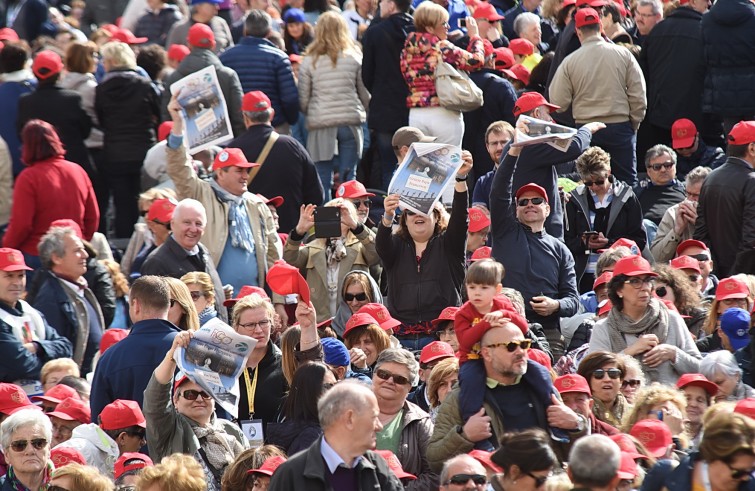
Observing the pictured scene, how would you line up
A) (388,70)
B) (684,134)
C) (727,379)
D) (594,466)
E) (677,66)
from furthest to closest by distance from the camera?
(677,66) → (684,134) → (388,70) → (727,379) → (594,466)

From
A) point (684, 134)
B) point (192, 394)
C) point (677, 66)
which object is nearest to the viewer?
point (192, 394)

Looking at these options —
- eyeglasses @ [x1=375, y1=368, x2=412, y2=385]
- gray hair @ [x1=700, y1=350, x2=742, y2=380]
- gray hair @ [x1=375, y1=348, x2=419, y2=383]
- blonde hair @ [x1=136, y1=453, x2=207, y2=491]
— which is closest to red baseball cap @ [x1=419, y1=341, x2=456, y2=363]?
gray hair @ [x1=375, y1=348, x2=419, y2=383]

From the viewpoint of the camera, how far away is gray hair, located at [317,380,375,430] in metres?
6.42

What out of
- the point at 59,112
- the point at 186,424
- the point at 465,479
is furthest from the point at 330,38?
the point at 465,479

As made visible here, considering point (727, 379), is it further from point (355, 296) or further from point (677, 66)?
point (677, 66)

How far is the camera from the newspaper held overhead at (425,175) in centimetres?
976

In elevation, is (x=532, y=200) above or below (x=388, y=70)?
above

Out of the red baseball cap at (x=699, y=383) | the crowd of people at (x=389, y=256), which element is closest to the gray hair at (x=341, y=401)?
the crowd of people at (x=389, y=256)

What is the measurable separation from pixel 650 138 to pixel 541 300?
540 centimetres

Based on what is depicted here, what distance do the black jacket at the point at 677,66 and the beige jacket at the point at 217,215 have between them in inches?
185

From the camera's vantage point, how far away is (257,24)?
14539mm

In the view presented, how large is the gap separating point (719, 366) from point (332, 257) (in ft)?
10.9

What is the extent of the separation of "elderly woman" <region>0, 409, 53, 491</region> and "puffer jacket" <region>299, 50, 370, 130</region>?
6.98 metres

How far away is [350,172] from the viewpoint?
14.5 m
